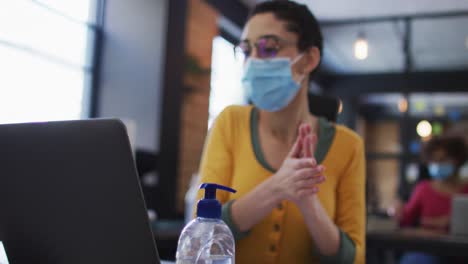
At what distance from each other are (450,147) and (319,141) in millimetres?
2496

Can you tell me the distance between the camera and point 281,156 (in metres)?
1.36

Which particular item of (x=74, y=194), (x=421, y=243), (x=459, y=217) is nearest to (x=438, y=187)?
(x=459, y=217)

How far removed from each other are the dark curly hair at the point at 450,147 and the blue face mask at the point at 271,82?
2.42 m

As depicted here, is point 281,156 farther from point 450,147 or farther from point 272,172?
point 450,147

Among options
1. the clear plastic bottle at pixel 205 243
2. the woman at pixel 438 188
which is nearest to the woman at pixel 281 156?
the clear plastic bottle at pixel 205 243

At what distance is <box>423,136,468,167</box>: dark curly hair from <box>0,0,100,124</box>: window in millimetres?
2429

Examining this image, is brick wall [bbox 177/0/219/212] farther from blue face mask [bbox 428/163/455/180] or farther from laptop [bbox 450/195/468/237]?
laptop [bbox 450/195/468/237]

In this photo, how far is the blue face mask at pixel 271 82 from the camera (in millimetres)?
1388

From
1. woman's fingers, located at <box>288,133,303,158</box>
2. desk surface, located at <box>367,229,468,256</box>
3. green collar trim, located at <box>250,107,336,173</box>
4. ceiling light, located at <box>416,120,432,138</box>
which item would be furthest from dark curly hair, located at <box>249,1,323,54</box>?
ceiling light, located at <box>416,120,432,138</box>

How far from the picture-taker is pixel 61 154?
0.75 metres

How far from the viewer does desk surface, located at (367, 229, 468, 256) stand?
246 cm

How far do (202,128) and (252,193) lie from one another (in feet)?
12.1

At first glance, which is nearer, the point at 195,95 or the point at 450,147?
the point at 450,147

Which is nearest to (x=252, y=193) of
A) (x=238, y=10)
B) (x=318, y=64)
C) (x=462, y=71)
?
(x=318, y=64)
